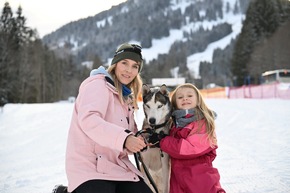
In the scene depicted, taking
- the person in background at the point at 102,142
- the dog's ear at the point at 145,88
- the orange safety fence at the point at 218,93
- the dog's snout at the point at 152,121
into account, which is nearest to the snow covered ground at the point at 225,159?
the dog's ear at the point at 145,88

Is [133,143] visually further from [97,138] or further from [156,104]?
[156,104]

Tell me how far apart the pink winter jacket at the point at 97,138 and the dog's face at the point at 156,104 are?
1052mm

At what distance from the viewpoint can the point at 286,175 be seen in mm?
4859

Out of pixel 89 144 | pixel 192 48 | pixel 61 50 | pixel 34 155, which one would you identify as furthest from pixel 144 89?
pixel 192 48

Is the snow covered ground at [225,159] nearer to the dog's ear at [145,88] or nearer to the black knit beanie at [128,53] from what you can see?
the dog's ear at [145,88]

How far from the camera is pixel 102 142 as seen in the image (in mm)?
2756

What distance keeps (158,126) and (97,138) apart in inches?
59.1

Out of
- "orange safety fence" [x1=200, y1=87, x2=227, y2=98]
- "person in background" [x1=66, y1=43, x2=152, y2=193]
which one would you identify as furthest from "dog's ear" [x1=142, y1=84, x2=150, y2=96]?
"orange safety fence" [x1=200, y1=87, x2=227, y2=98]

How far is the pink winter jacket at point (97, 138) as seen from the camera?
2.76 metres

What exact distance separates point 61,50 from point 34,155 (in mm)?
75904

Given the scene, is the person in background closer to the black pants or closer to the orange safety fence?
the black pants

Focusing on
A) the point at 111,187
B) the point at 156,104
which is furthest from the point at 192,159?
the point at 111,187

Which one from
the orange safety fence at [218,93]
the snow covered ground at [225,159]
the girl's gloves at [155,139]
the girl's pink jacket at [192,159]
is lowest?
the orange safety fence at [218,93]

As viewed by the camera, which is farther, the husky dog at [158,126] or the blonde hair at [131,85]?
the husky dog at [158,126]
